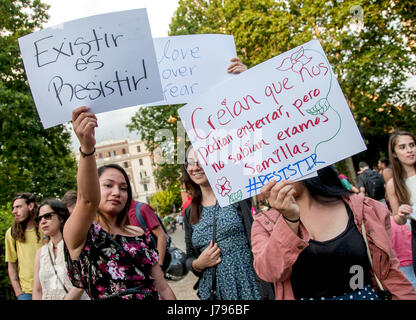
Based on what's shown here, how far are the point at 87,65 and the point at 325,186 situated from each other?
4.62 feet

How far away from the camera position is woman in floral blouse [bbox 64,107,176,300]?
1.52 metres

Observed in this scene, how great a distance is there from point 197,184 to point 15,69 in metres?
12.4

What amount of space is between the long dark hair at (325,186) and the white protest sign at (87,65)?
3.41ft

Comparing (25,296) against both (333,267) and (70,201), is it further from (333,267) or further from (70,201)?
(333,267)

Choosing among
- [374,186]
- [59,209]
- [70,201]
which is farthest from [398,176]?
[374,186]

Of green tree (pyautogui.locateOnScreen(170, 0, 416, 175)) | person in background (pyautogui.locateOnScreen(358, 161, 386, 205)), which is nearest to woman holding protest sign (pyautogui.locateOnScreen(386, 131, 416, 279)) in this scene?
person in background (pyautogui.locateOnScreen(358, 161, 386, 205))

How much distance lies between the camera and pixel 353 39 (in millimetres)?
10805

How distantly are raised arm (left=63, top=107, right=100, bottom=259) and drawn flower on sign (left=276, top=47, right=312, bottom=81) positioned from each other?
1.00 m

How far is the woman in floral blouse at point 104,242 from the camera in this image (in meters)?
1.52

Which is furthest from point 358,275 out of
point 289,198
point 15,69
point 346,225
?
point 15,69

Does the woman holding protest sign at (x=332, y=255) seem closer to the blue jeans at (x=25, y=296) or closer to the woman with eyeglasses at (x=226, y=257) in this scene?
the woman with eyeglasses at (x=226, y=257)

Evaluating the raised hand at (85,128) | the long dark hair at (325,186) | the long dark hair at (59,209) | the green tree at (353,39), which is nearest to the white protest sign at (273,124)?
the long dark hair at (325,186)

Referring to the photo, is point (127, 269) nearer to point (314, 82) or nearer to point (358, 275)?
point (358, 275)
